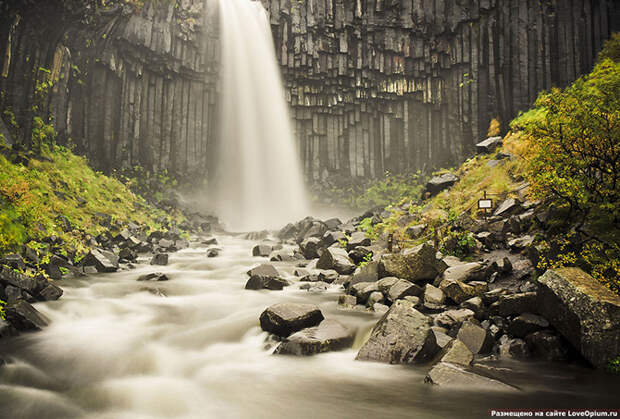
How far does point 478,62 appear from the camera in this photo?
79.0 ft

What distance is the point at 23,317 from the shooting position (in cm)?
560

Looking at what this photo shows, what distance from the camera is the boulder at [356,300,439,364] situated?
4.80 meters

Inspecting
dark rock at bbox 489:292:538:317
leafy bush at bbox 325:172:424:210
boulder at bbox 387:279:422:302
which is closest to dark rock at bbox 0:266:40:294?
boulder at bbox 387:279:422:302

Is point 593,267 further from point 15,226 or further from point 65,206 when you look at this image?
point 65,206

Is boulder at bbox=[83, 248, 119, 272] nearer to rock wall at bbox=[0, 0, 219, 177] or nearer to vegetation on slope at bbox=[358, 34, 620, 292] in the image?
rock wall at bbox=[0, 0, 219, 177]

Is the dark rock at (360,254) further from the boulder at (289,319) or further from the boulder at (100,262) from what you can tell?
the boulder at (100,262)

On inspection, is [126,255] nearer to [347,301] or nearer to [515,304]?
[347,301]

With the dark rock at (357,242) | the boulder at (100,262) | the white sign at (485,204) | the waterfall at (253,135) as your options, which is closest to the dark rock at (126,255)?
the boulder at (100,262)

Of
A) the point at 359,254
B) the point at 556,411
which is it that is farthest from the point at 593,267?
the point at 359,254

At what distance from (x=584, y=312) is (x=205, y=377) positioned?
473cm

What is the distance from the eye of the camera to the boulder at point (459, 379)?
3824mm

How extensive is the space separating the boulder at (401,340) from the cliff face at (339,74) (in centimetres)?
1858

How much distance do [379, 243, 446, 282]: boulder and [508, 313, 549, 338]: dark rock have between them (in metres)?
2.10

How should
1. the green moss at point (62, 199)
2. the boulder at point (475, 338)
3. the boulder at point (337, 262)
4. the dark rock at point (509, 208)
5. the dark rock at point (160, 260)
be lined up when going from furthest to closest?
the dark rock at point (160, 260) < the boulder at point (337, 262) < the green moss at point (62, 199) < the dark rock at point (509, 208) < the boulder at point (475, 338)
